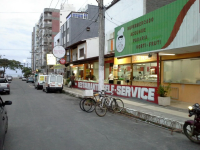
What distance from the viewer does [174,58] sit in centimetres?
1248

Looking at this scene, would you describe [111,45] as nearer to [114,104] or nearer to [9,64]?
[114,104]

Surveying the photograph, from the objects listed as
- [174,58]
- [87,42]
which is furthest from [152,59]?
[87,42]

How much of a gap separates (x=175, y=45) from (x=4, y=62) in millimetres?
75060

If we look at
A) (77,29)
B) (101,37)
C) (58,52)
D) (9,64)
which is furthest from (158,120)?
(9,64)

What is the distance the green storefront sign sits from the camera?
10166 mm

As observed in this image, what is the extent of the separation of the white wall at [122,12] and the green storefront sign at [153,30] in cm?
263

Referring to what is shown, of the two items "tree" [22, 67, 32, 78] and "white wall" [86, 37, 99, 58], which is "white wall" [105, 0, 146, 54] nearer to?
"white wall" [86, 37, 99, 58]

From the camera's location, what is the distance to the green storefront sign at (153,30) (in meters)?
10.2

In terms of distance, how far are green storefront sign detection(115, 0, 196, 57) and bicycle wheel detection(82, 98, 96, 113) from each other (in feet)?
16.9

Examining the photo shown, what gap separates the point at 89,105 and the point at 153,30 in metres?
6.21

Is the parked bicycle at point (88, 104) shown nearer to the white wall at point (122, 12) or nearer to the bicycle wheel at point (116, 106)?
the bicycle wheel at point (116, 106)

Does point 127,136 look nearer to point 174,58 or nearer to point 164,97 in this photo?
point 164,97

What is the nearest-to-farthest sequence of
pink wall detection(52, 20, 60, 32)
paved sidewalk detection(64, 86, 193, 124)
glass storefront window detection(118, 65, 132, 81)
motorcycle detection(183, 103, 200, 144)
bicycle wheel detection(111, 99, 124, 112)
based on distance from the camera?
1. motorcycle detection(183, 103, 200, 144)
2. paved sidewalk detection(64, 86, 193, 124)
3. bicycle wheel detection(111, 99, 124, 112)
4. glass storefront window detection(118, 65, 132, 81)
5. pink wall detection(52, 20, 60, 32)

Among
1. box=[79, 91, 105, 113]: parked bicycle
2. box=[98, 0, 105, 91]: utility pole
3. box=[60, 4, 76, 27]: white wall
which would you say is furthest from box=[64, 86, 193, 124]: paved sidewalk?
box=[60, 4, 76, 27]: white wall
